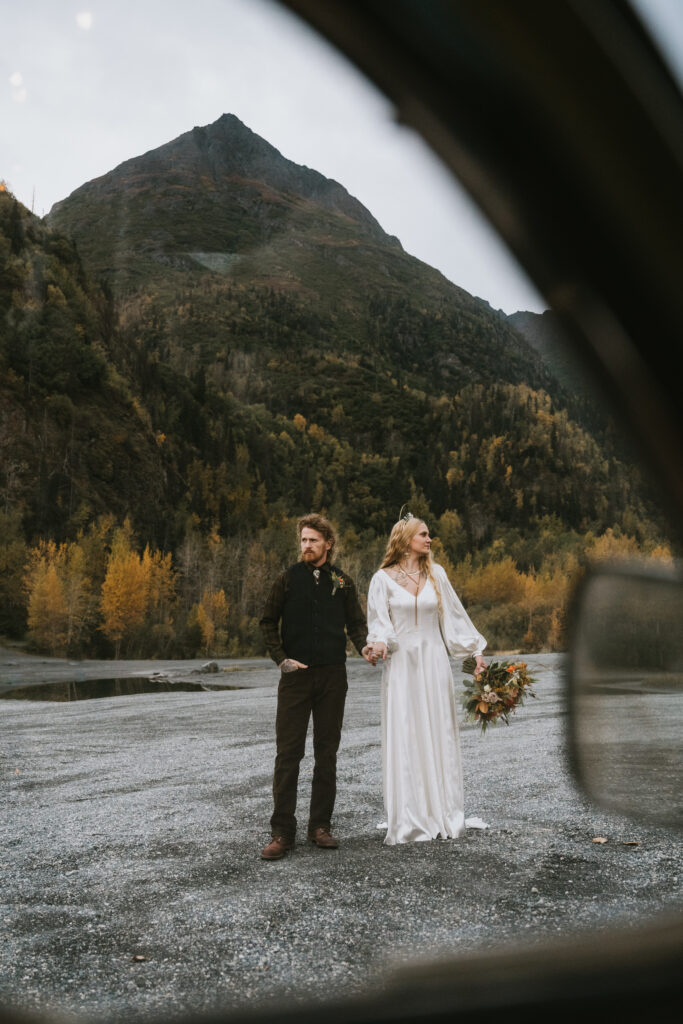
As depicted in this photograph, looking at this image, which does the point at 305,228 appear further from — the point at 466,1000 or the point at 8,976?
the point at 8,976

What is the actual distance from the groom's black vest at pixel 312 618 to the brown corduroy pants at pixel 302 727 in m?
0.09

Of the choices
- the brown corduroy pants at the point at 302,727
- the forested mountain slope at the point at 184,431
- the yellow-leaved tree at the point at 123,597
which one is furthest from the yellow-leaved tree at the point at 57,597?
the brown corduroy pants at the point at 302,727

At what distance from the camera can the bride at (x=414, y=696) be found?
17.3 ft

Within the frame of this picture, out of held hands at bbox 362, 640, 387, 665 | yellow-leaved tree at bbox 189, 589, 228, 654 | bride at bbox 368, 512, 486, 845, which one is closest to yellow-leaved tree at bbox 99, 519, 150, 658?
yellow-leaved tree at bbox 189, 589, 228, 654

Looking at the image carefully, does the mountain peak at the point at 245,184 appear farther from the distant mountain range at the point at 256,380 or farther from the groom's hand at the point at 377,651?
the groom's hand at the point at 377,651

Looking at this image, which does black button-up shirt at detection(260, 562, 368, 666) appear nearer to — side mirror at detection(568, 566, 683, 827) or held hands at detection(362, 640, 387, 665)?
held hands at detection(362, 640, 387, 665)

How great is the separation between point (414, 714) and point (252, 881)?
131cm

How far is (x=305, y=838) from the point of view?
5715 millimetres

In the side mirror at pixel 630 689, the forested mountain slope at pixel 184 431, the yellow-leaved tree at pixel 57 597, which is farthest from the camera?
the forested mountain slope at pixel 184 431

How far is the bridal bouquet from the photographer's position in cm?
583

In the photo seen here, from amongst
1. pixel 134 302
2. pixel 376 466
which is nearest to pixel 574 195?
pixel 134 302

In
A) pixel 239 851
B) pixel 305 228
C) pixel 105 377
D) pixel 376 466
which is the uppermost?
pixel 105 377

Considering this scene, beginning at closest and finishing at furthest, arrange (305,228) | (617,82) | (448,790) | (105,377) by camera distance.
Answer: (617,82), (305,228), (448,790), (105,377)

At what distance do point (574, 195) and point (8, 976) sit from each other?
3.78 meters
